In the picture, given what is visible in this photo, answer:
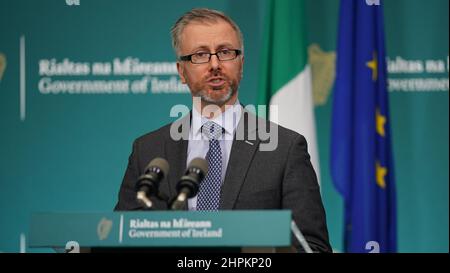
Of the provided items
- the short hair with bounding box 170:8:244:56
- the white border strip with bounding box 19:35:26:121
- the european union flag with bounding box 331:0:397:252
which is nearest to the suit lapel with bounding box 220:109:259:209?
the short hair with bounding box 170:8:244:56

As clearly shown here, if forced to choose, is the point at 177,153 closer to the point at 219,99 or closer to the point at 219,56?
the point at 219,99

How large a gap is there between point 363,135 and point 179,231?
2821mm

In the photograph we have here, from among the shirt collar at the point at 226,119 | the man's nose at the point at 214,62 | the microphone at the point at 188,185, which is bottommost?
the microphone at the point at 188,185

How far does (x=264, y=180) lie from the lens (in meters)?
3.91

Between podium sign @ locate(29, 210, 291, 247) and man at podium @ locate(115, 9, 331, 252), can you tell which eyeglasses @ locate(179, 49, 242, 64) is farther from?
podium sign @ locate(29, 210, 291, 247)

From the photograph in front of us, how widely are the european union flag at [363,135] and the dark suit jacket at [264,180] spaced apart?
4.64ft

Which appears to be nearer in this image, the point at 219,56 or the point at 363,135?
the point at 219,56

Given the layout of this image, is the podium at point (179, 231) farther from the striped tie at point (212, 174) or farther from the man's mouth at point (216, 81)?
the man's mouth at point (216, 81)

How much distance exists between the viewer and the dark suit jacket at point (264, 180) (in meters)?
3.79

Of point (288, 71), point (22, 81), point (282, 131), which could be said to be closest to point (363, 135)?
point (288, 71)

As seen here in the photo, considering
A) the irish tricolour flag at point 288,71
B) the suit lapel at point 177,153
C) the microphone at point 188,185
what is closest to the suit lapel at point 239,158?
the suit lapel at point 177,153

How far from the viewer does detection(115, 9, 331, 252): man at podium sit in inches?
152

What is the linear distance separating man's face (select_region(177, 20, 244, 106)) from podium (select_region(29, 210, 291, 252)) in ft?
4.43
